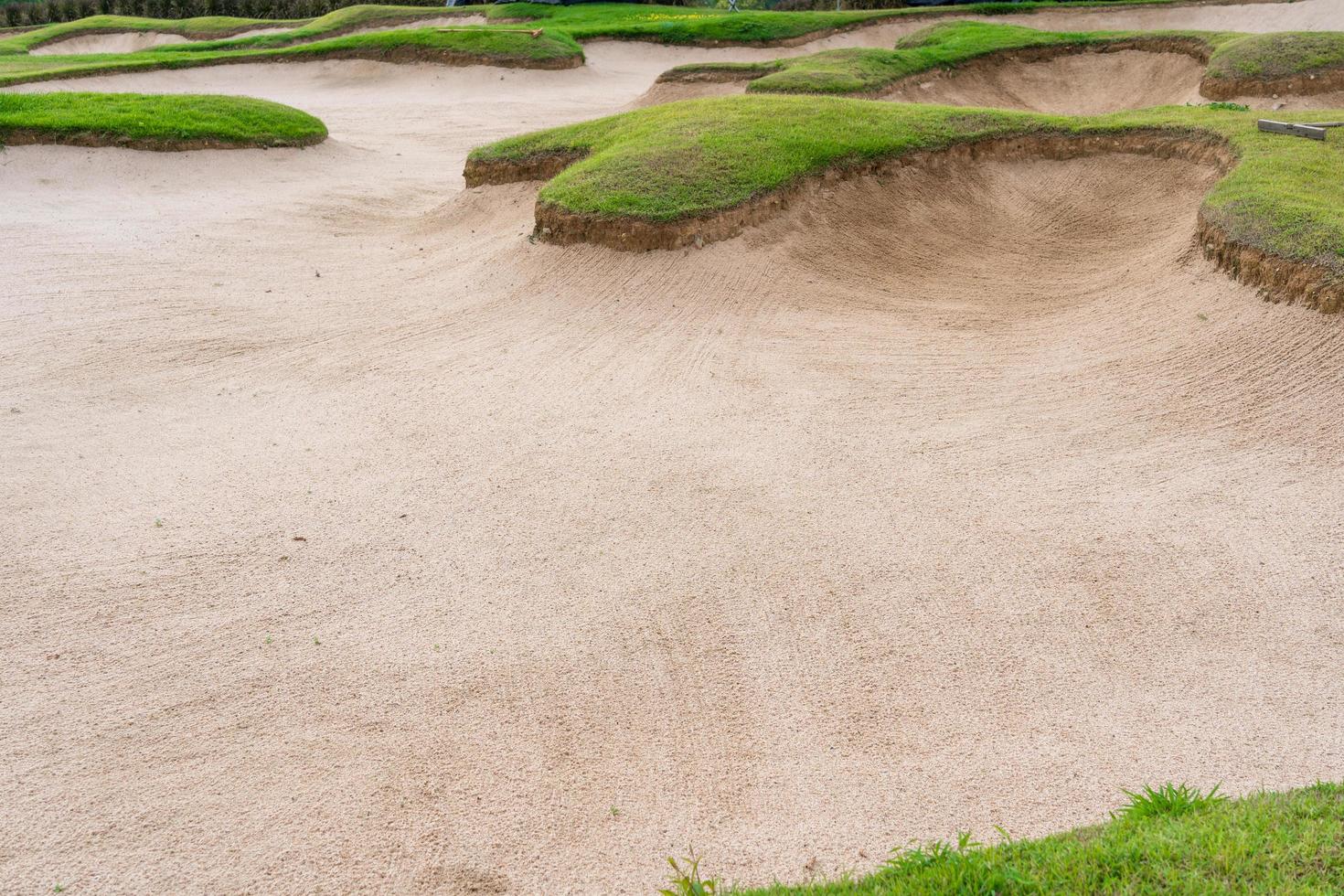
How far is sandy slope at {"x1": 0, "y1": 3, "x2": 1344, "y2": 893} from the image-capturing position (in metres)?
5.01

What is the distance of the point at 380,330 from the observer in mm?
10617

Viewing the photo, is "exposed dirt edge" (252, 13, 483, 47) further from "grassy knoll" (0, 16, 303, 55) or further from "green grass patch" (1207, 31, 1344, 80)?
"green grass patch" (1207, 31, 1344, 80)

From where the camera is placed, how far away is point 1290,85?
1981 cm

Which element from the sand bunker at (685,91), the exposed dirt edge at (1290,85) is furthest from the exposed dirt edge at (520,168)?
the exposed dirt edge at (1290,85)

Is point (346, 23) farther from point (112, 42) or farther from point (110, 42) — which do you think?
point (110, 42)

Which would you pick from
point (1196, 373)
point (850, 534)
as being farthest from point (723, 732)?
point (1196, 373)

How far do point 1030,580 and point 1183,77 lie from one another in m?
21.2

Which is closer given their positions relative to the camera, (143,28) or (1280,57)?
(1280,57)

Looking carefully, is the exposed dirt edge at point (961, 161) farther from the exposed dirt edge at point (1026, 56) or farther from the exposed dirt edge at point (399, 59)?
the exposed dirt edge at point (399, 59)

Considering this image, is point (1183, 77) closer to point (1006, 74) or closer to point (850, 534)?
point (1006, 74)

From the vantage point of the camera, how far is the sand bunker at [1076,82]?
880 inches

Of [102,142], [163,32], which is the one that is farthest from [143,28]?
[102,142]

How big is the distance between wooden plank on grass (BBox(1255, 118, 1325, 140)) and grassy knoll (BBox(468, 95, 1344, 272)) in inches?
5.4

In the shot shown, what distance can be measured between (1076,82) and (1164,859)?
78.3ft
